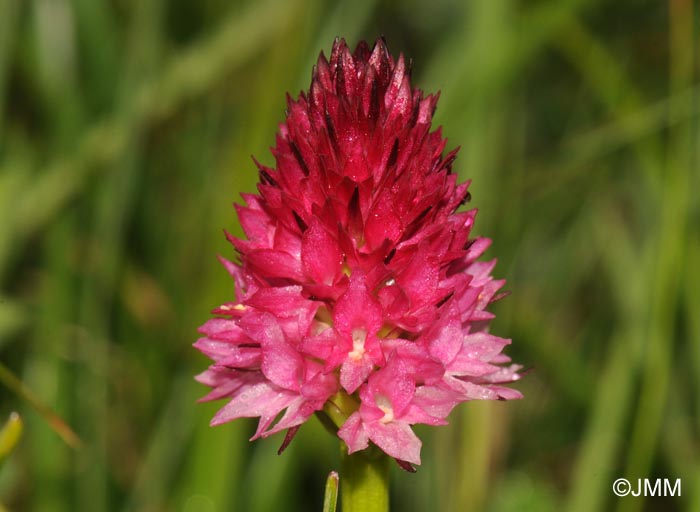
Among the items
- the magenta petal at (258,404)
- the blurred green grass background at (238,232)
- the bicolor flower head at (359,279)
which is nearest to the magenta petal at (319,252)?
the bicolor flower head at (359,279)

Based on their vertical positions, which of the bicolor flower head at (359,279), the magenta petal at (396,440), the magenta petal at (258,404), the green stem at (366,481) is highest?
the bicolor flower head at (359,279)

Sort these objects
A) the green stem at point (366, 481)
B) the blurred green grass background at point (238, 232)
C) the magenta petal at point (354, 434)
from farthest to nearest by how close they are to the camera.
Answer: the blurred green grass background at point (238, 232) < the green stem at point (366, 481) < the magenta petal at point (354, 434)

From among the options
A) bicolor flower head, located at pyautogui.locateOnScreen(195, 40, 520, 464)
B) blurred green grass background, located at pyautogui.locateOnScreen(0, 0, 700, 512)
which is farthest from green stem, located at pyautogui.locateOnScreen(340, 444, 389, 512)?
Answer: blurred green grass background, located at pyautogui.locateOnScreen(0, 0, 700, 512)

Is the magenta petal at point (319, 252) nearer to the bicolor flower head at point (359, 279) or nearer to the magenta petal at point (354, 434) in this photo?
the bicolor flower head at point (359, 279)

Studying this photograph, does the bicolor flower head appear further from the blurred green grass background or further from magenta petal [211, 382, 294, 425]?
the blurred green grass background

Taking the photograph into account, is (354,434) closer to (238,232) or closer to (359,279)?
(359,279)

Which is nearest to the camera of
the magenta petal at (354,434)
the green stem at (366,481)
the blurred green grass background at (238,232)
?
the magenta petal at (354,434)

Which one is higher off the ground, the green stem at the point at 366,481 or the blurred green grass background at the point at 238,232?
the blurred green grass background at the point at 238,232
